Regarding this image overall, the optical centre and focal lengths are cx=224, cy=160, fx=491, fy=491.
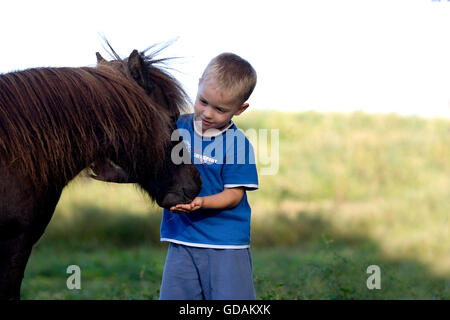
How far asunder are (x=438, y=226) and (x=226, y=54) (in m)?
7.62

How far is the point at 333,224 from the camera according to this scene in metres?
10.4

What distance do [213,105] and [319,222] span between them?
8.17 metres

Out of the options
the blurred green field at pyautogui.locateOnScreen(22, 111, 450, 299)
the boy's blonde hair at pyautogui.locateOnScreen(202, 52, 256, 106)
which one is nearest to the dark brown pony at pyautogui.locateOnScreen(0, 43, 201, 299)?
the boy's blonde hair at pyautogui.locateOnScreen(202, 52, 256, 106)

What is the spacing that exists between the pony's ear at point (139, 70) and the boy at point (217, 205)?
0.31 meters

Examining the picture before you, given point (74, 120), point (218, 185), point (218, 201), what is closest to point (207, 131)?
point (218, 185)

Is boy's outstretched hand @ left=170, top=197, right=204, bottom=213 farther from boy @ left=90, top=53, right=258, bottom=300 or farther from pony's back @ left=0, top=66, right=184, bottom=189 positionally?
pony's back @ left=0, top=66, right=184, bottom=189

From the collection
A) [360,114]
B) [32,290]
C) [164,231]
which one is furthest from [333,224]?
[164,231]

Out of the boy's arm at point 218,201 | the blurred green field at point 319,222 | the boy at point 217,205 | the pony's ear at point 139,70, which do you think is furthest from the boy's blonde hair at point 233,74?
the blurred green field at point 319,222

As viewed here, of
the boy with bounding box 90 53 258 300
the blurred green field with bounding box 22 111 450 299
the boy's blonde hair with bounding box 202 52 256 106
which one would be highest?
the boy's blonde hair with bounding box 202 52 256 106

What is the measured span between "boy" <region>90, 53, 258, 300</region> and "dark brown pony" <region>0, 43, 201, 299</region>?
166 millimetres

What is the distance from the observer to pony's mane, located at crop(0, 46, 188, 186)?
2424 millimetres

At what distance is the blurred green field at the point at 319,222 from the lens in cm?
568

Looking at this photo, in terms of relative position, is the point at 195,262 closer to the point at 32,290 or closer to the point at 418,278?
the point at 32,290

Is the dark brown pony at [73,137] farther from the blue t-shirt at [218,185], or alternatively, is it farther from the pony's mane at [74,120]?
the blue t-shirt at [218,185]
